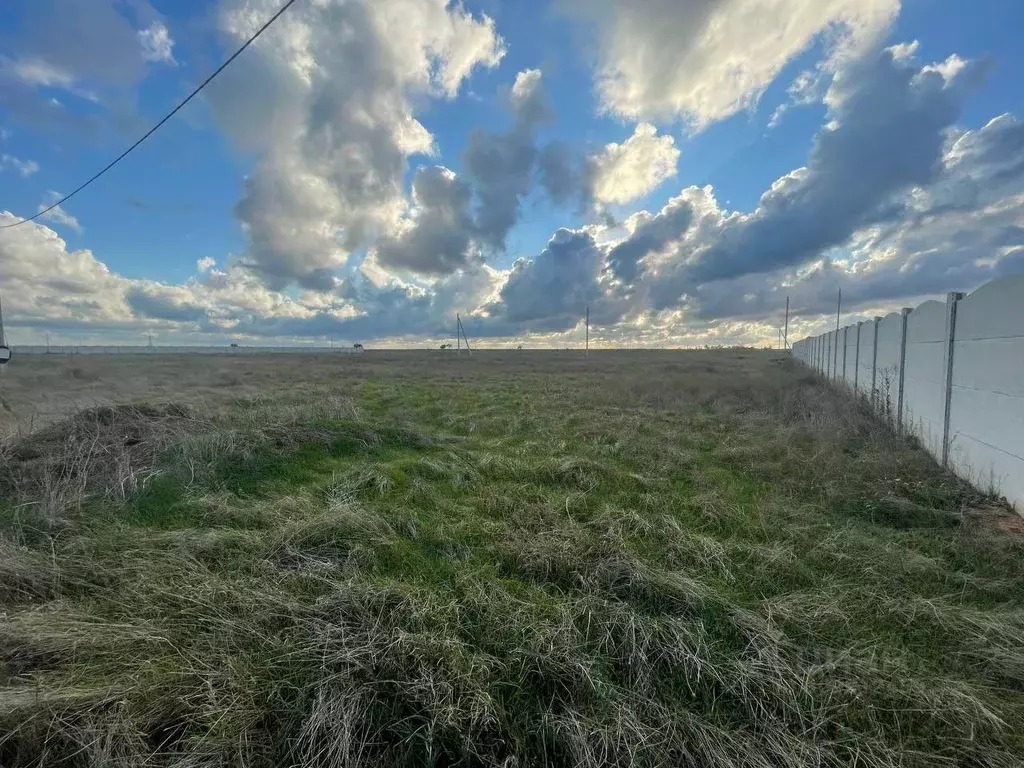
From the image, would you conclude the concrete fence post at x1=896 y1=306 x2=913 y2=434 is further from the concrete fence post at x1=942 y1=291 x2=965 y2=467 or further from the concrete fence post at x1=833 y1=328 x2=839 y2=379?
the concrete fence post at x1=833 y1=328 x2=839 y2=379

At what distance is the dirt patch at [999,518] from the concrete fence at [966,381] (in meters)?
0.13

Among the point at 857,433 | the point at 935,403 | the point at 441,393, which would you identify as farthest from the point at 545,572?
the point at 441,393

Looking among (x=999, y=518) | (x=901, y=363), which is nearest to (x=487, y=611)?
(x=999, y=518)

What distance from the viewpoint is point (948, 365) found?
590 centimetres

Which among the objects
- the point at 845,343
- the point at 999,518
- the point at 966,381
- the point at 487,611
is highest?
the point at 845,343

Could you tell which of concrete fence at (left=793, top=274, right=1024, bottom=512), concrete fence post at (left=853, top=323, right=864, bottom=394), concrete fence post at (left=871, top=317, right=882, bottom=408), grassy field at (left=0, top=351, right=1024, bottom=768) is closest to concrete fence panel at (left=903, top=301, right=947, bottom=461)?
concrete fence at (left=793, top=274, right=1024, bottom=512)

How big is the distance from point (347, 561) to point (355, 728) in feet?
5.01

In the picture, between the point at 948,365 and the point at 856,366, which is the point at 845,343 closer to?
the point at 856,366

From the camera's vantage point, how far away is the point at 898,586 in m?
3.21

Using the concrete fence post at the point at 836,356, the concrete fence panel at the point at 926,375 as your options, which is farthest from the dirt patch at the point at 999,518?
the concrete fence post at the point at 836,356

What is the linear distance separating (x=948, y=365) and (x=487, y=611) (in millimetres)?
6678

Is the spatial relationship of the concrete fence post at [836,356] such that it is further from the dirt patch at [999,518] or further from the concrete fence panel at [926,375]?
the dirt patch at [999,518]

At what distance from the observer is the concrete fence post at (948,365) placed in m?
5.85

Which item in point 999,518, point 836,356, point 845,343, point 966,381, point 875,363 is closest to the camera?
point 999,518
